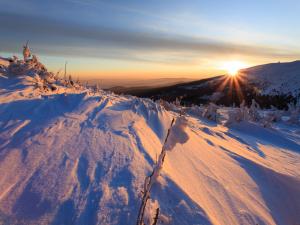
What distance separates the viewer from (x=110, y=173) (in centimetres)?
230

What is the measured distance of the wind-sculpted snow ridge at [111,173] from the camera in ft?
6.23

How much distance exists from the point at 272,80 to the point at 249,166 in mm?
42415

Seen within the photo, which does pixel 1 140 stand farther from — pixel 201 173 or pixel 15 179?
pixel 201 173

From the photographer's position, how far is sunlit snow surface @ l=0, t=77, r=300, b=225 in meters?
1.91

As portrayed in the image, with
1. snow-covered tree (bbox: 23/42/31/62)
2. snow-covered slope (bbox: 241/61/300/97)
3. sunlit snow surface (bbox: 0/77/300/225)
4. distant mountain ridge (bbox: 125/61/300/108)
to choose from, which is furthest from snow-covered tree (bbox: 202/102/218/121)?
snow-covered slope (bbox: 241/61/300/97)

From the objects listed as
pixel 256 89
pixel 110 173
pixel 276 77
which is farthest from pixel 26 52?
pixel 276 77

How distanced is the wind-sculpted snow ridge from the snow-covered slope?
32453 millimetres

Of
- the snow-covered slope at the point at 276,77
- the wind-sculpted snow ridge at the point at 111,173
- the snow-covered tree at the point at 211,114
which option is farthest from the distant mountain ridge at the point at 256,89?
the wind-sculpted snow ridge at the point at 111,173

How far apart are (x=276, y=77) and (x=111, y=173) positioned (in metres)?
45.3

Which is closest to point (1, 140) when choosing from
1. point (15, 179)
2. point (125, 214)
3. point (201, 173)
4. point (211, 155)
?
point (15, 179)

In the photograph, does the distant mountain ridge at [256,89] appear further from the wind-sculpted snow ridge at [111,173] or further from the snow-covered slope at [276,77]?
→ the wind-sculpted snow ridge at [111,173]

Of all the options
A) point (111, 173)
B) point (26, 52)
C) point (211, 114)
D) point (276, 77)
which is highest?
point (26, 52)

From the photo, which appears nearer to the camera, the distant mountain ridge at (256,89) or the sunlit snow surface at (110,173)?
the sunlit snow surface at (110,173)

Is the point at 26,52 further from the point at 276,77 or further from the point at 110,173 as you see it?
the point at 276,77
